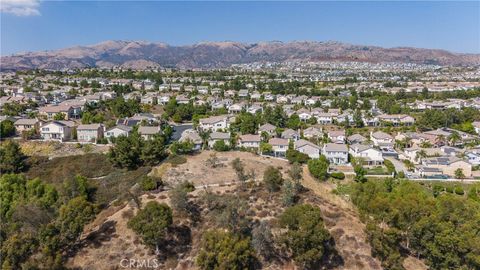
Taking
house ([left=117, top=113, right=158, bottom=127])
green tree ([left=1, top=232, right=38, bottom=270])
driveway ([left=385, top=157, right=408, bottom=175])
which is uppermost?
house ([left=117, top=113, right=158, bottom=127])

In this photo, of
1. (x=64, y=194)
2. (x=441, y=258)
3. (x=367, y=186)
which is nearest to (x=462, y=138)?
(x=367, y=186)

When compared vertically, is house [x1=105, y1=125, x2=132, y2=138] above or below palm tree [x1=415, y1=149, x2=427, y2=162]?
above

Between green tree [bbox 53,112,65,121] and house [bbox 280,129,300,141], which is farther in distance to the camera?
green tree [bbox 53,112,65,121]

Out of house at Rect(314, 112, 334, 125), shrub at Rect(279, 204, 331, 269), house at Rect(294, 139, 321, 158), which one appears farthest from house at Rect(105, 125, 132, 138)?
house at Rect(314, 112, 334, 125)

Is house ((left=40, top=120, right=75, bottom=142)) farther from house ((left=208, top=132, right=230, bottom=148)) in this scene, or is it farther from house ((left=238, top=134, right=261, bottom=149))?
house ((left=238, top=134, right=261, bottom=149))

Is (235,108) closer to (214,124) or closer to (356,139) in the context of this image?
(214,124)

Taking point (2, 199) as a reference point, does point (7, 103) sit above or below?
above

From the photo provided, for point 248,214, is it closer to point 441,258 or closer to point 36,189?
point 441,258
